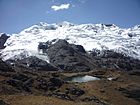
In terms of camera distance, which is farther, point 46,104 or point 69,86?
point 69,86

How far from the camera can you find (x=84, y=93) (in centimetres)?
8862

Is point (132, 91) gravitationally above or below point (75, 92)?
below

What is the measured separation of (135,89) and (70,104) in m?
57.3

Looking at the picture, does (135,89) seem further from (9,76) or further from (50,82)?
(9,76)

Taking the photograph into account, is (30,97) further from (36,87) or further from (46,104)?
(36,87)

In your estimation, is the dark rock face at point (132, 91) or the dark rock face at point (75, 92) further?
the dark rock face at point (132, 91)

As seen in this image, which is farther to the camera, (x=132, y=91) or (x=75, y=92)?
(x=132, y=91)

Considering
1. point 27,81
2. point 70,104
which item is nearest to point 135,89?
point 27,81

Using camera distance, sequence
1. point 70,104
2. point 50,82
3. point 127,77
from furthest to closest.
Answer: point 127,77
point 50,82
point 70,104

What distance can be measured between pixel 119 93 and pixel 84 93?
1256cm

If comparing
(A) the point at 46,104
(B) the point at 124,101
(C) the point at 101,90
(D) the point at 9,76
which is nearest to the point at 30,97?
(A) the point at 46,104

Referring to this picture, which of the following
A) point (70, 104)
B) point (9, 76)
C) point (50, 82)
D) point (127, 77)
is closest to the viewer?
point (70, 104)

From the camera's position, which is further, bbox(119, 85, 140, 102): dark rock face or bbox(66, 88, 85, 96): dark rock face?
bbox(119, 85, 140, 102): dark rock face

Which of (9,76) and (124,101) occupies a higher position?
(9,76)
